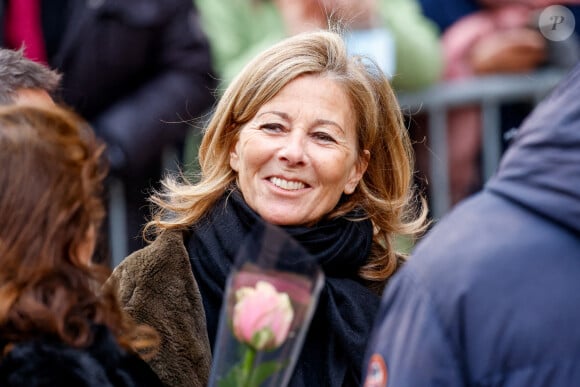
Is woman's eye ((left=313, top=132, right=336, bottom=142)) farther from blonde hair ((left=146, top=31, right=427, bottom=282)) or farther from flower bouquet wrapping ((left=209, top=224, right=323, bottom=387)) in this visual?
flower bouquet wrapping ((left=209, top=224, right=323, bottom=387))

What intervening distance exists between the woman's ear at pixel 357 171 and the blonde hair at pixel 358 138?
22 millimetres

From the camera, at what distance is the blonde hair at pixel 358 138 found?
367cm

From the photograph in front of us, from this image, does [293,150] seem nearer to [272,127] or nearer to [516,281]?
[272,127]

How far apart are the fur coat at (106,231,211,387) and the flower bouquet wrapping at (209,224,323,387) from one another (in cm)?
61

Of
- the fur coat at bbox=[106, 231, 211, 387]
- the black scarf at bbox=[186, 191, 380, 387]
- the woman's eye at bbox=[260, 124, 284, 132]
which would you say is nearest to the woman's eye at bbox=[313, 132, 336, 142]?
the woman's eye at bbox=[260, 124, 284, 132]

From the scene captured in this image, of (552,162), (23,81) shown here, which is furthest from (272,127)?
(552,162)

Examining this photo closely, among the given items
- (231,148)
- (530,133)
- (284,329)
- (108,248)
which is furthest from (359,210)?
(108,248)

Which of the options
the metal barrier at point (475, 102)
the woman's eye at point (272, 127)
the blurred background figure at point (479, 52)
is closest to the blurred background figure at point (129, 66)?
the metal barrier at point (475, 102)

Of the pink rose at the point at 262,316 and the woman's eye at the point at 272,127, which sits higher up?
the woman's eye at the point at 272,127

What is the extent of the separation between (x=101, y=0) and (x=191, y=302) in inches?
86.1

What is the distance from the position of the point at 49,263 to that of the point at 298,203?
1220 millimetres

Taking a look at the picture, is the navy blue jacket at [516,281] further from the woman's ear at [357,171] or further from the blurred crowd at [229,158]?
the woman's ear at [357,171]

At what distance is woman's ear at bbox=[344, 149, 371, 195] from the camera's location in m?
3.80

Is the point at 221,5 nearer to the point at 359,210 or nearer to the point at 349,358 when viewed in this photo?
the point at 359,210
